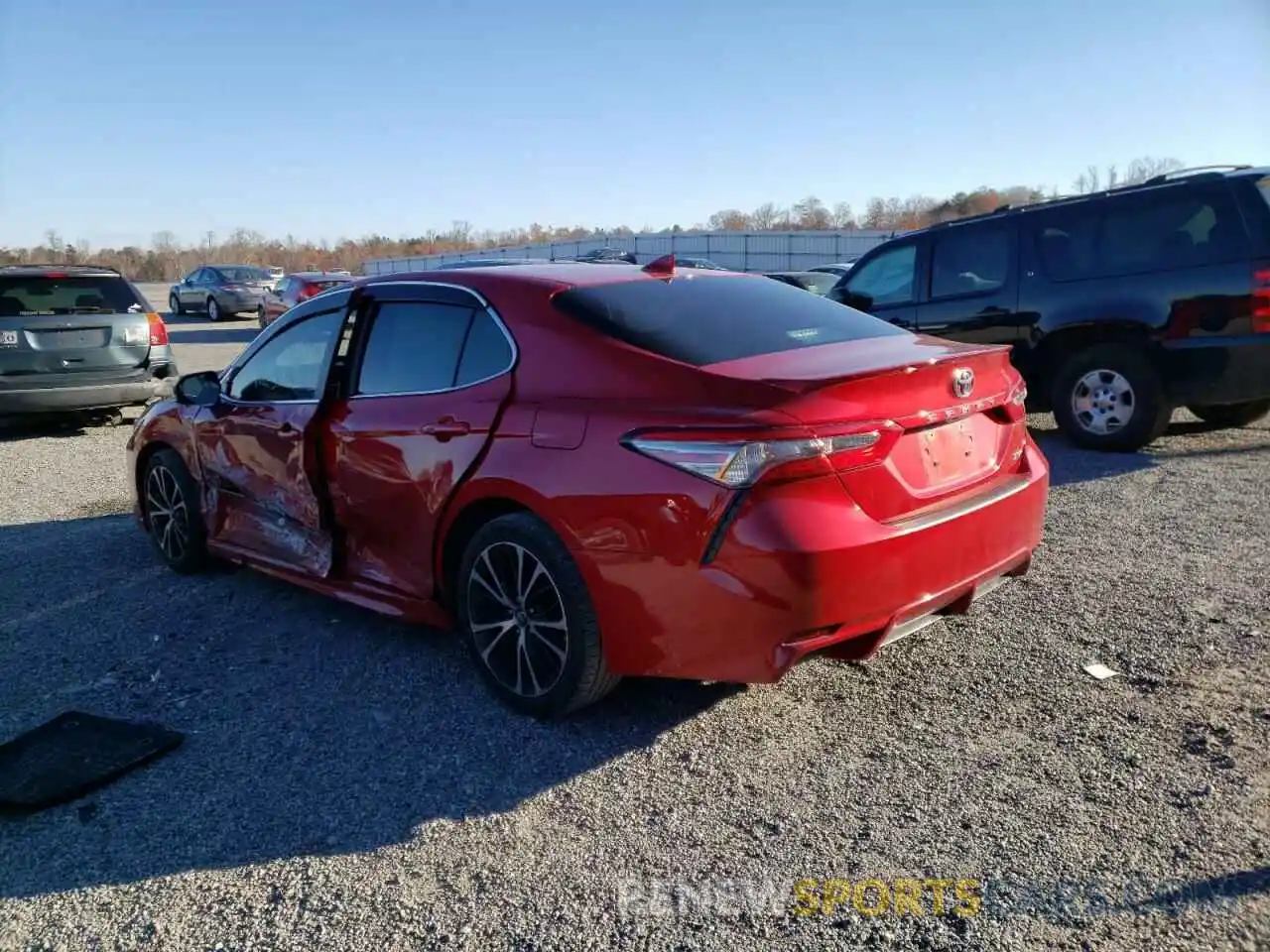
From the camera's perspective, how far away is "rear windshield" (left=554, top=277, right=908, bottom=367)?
347 cm

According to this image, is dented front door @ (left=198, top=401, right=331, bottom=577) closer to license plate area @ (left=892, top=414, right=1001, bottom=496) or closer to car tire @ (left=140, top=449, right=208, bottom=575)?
car tire @ (left=140, top=449, right=208, bottom=575)

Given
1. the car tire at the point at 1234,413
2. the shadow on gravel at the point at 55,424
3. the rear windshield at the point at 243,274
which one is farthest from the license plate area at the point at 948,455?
the rear windshield at the point at 243,274

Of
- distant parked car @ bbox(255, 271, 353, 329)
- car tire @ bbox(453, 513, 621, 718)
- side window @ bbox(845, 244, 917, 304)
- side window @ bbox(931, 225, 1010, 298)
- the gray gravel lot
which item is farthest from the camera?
distant parked car @ bbox(255, 271, 353, 329)

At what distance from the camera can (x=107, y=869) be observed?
288 cm

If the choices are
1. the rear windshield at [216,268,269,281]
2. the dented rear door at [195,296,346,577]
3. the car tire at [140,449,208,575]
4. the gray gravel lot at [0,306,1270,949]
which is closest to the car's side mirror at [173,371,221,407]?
the dented rear door at [195,296,346,577]

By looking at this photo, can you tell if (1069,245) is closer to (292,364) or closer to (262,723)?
(292,364)

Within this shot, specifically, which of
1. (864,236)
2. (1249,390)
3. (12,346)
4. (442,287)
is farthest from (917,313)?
(864,236)

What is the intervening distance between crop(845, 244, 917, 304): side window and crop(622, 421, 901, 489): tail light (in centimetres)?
628

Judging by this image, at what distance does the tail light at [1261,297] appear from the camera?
263 inches

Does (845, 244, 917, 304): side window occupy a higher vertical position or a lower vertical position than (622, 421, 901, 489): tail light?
higher

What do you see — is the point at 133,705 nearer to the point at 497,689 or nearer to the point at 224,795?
the point at 224,795

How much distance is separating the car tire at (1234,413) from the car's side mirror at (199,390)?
7586 millimetres

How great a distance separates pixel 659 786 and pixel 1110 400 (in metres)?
5.85

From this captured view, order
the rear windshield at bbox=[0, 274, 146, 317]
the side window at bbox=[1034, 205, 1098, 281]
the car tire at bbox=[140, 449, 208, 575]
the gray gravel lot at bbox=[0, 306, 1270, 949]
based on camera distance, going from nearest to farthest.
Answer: the gray gravel lot at bbox=[0, 306, 1270, 949] < the car tire at bbox=[140, 449, 208, 575] < the side window at bbox=[1034, 205, 1098, 281] < the rear windshield at bbox=[0, 274, 146, 317]
